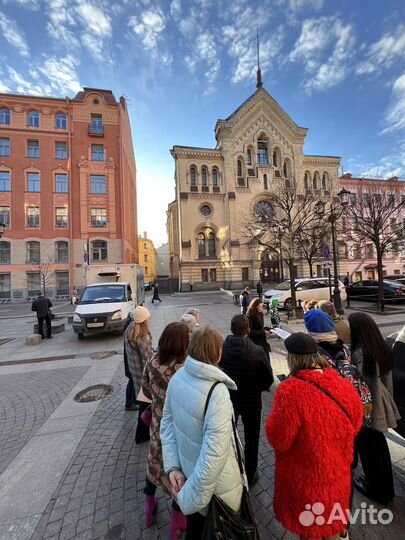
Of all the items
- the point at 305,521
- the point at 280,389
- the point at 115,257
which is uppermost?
the point at 115,257

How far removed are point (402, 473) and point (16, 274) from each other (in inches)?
1352

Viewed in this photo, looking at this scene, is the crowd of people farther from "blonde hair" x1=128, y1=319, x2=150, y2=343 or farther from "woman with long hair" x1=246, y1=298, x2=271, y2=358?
"woman with long hair" x1=246, y1=298, x2=271, y2=358

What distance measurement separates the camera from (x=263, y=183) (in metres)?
34.5

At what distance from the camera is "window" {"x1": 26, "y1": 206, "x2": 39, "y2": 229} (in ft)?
94.4

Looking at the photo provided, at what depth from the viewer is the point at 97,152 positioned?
98.7 feet

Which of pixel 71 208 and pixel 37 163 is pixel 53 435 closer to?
pixel 71 208

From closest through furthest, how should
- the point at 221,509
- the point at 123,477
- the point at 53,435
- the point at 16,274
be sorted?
the point at 221,509 → the point at 123,477 → the point at 53,435 → the point at 16,274

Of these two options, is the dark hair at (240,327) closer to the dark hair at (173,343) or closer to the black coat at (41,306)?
the dark hair at (173,343)

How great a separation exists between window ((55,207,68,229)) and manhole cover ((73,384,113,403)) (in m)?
28.4

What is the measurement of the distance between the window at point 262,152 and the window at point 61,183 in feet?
83.3

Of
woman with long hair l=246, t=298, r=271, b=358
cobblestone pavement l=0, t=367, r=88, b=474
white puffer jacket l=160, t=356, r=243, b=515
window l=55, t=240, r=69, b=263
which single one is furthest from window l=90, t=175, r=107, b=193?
white puffer jacket l=160, t=356, r=243, b=515

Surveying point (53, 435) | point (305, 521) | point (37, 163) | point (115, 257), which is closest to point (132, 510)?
point (305, 521)

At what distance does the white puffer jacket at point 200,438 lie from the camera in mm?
1444

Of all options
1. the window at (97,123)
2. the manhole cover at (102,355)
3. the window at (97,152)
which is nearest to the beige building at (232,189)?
the window at (97,152)
